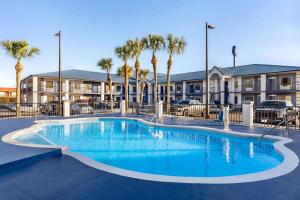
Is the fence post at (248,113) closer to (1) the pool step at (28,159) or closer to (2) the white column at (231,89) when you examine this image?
(1) the pool step at (28,159)

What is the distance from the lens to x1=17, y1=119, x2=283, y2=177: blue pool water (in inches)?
241

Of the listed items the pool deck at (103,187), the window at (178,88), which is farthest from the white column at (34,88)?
the pool deck at (103,187)

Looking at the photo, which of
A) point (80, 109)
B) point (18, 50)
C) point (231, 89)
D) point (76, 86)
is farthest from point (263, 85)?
point (18, 50)

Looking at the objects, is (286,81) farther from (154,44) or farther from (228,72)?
(154,44)

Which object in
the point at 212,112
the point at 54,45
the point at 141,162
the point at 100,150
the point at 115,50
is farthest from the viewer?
the point at 115,50

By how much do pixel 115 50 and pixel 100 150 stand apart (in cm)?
2283

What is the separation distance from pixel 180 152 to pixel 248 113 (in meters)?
6.16

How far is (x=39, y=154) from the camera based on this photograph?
18.0ft

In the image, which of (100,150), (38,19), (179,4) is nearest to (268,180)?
(100,150)

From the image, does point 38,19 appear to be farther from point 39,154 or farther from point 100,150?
point 39,154

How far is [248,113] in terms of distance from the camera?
12.1 meters

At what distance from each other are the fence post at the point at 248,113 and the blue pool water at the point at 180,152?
263cm

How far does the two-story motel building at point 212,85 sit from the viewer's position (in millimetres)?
31281

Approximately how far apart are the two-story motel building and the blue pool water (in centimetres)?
2251
